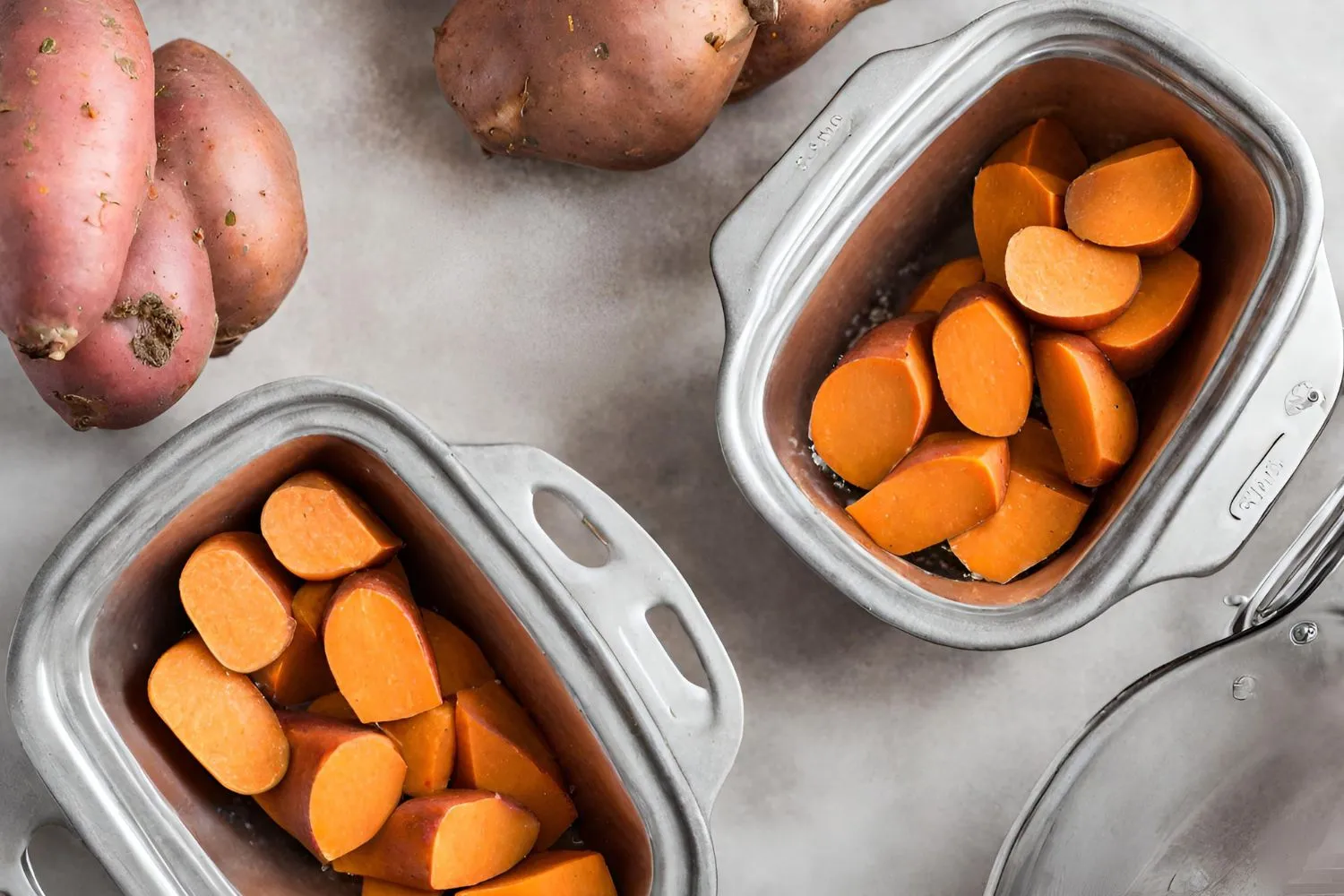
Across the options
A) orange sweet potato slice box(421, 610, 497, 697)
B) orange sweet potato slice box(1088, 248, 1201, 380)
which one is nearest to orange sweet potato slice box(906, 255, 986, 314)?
orange sweet potato slice box(1088, 248, 1201, 380)

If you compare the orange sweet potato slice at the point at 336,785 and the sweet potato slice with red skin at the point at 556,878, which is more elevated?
the orange sweet potato slice at the point at 336,785

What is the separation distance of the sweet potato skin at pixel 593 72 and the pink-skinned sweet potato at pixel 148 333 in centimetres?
27

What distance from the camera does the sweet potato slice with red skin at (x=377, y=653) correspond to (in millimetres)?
864

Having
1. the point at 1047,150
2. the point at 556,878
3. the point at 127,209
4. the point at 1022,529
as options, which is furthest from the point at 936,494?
the point at 127,209

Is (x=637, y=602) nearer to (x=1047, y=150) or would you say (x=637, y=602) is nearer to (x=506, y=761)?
(x=506, y=761)

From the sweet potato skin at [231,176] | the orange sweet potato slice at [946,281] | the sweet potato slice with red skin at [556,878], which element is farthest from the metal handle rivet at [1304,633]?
the sweet potato skin at [231,176]

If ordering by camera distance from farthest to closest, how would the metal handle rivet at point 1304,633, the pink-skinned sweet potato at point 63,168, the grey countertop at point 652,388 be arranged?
the grey countertop at point 652,388, the metal handle rivet at point 1304,633, the pink-skinned sweet potato at point 63,168

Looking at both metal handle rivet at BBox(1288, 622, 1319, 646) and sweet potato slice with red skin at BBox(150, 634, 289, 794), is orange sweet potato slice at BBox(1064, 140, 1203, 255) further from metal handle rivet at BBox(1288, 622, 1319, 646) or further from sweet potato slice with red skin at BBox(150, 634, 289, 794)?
sweet potato slice with red skin at BBox(150, 634, 289, 794)

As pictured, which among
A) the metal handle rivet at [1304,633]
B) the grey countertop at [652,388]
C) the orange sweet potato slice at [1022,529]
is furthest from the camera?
the grey countertop at [652,388]

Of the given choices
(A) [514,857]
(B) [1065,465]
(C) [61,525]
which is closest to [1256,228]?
(B) [1065,465]

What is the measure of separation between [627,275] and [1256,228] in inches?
21.3

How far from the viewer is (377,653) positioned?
87 centimetres

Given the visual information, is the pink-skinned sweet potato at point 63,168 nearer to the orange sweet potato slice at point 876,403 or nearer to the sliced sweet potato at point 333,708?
the sliced sweet potato at point 333,708

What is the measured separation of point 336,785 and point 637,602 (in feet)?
0.89
